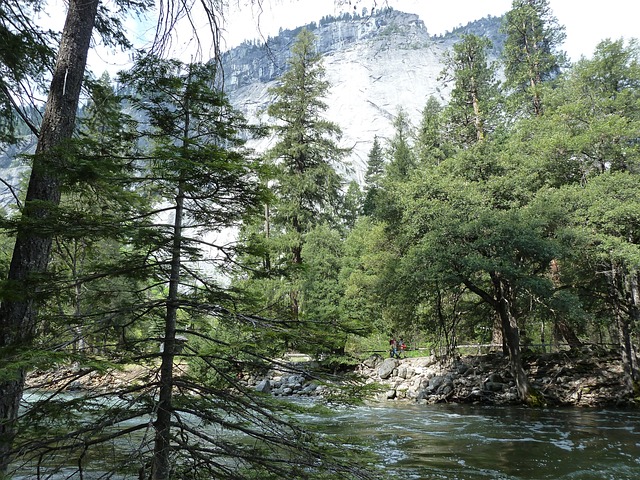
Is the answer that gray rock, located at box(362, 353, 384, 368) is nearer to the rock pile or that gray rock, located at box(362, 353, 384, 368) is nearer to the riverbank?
the riverbank

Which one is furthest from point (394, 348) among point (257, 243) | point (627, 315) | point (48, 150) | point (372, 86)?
point (372, 86)

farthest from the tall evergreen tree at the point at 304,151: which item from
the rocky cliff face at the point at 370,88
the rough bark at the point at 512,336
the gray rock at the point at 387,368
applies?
the rocky cliff face at the point at 370,88

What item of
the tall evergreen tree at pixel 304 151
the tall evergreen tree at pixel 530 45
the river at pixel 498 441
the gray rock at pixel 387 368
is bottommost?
the river at pixel 498 441

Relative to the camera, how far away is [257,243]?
11.1ft

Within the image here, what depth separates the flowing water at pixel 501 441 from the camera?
685 centimetres

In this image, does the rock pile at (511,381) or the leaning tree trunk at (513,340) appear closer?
the leaning tree trunk at (513,340)

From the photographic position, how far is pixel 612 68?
1777 centimetres

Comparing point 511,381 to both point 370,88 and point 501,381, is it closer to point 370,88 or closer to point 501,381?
point 501,381

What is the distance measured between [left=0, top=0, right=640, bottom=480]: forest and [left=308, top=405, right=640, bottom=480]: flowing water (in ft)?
6.41

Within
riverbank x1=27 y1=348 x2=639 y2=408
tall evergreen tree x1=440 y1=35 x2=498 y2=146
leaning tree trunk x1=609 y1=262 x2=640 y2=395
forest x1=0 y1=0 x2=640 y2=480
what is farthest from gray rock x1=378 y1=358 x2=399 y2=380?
tall evergreen tree x1=440 y1=35 x2=498 y2=146

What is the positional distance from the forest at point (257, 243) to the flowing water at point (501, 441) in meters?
1.95

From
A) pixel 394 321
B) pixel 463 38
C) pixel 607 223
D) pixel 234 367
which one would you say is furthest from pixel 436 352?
pixel 463 38

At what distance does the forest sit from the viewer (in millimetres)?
2926

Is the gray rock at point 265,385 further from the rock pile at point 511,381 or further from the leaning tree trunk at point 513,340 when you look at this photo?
the leaning tree trunk at point 513,340
